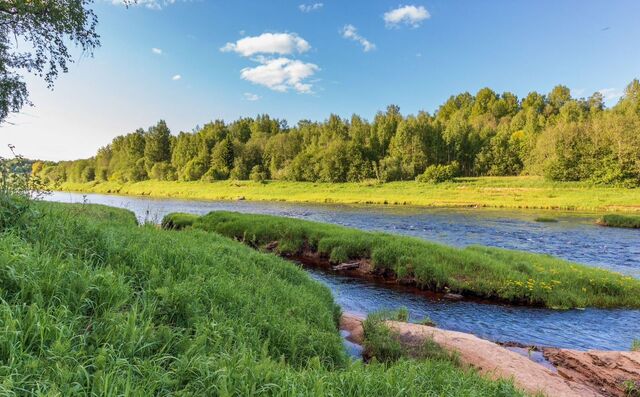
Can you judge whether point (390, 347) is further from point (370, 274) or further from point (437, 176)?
point (437, 176)

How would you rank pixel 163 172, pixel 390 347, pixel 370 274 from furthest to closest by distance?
pixel 163 172 < pixel 370 274 < pixel 390 347

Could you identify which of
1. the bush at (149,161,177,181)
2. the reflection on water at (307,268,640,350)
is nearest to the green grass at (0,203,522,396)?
the reflection on water at (307,268,640,350)

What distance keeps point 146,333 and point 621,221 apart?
145ft

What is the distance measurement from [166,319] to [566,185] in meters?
77.1

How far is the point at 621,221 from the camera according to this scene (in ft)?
117

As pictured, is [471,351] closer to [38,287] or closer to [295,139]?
[38,287]

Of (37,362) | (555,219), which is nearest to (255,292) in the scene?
(37,362)

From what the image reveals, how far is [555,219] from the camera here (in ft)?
130

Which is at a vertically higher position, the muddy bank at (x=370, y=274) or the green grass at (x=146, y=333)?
the green grass at (x=146, y=333)

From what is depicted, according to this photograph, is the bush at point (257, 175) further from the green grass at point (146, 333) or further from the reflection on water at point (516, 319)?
the green grass at point (146, 333)

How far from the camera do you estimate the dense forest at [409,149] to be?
7081 cm

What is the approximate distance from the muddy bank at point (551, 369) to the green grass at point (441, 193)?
160ft

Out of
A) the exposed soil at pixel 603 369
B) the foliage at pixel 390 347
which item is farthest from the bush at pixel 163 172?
the exposed soil at pixel 603 369

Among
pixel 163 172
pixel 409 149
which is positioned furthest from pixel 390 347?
pixel 163 172
